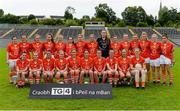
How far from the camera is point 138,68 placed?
1069cm

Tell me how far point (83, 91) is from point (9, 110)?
6.96 ft

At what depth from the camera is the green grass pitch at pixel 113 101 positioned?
27.8ft

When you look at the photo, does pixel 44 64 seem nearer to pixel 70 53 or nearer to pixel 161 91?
pixel 70 53

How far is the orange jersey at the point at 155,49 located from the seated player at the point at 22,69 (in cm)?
400

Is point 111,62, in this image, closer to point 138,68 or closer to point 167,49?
point 138,68

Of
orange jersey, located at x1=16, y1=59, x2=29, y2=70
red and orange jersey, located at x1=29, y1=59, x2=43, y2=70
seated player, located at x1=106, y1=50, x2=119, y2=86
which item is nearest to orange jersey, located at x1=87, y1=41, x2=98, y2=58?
seated player, located at x1=106, y1=50, x2=119, y2=86

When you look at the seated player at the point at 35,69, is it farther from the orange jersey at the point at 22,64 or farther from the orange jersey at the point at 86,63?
the orange jersey at the point at 86,63

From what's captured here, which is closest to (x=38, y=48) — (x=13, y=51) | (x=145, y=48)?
(x=13, y=51)

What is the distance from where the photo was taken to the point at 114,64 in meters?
10.9

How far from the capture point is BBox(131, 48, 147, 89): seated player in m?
10.6

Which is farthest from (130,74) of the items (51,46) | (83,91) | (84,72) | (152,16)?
(152,16)

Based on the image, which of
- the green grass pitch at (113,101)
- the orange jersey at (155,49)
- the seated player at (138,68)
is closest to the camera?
the green grass pitch at (113,101)

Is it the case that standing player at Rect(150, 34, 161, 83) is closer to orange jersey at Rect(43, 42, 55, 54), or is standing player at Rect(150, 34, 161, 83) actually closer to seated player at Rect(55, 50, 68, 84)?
seated player at Rect(55, 50, 68, 84)

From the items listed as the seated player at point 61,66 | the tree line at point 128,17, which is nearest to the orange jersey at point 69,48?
the seated player at point 61,66
